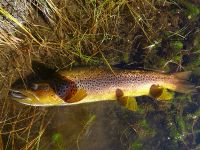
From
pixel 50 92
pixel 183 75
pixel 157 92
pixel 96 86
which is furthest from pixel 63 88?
pixel 183 75

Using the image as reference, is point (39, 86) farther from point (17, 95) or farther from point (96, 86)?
point (96, 86)

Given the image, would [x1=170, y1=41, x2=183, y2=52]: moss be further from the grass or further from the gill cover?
the gill cover

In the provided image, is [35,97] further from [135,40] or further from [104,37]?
[135,40]

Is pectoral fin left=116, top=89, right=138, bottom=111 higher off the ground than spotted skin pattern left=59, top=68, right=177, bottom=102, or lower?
lower

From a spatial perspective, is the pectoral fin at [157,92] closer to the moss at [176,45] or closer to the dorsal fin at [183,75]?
the dorsal fin at [183,75]

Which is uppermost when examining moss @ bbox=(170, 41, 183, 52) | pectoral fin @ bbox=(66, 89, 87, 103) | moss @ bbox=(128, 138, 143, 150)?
moss @ bbox=(170, 41, 183, 52)

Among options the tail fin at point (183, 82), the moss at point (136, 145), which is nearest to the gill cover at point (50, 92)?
the moss at point (136, 145)

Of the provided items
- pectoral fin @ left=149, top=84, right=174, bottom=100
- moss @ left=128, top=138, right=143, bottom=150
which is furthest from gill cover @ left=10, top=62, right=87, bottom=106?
moss @ left=128, top=138, right=143, bottom=150
